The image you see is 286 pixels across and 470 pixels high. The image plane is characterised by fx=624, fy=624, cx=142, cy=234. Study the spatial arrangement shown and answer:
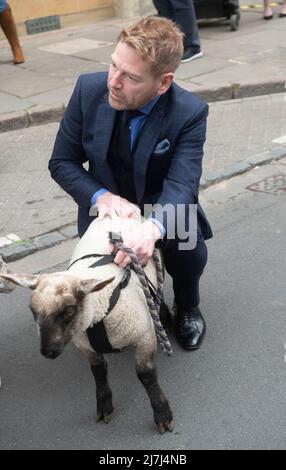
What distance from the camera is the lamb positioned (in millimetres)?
2334

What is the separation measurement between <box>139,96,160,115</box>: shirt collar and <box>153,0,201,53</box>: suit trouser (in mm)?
5308

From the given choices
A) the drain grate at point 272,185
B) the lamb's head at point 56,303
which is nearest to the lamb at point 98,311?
the lamb's head at point 56,303

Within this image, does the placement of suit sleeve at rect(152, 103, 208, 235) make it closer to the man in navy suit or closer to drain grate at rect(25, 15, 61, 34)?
the man in navy suit

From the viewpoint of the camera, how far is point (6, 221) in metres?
4.91

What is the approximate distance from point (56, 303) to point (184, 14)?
6.54 meters

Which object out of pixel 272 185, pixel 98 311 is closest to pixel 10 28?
pixel 272 185

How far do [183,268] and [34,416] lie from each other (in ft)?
3.44

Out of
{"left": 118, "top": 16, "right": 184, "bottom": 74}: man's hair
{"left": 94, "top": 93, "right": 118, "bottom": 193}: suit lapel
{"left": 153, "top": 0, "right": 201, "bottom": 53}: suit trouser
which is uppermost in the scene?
{"left": 118, "top": 16, "right": 184, "bottom": 74}: man's hair

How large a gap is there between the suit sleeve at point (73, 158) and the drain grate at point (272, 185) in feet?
8.20

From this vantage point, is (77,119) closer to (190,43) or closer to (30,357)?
(30,357)

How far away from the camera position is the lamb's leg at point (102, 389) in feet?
9.39

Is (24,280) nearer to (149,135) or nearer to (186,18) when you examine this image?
(149,135)

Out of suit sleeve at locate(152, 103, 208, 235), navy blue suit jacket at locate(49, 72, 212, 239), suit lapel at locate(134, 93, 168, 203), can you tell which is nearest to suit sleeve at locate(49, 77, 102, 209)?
navy blue suit jacket at locate(49, 72, 212, 239)

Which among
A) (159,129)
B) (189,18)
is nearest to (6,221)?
(159,129)
